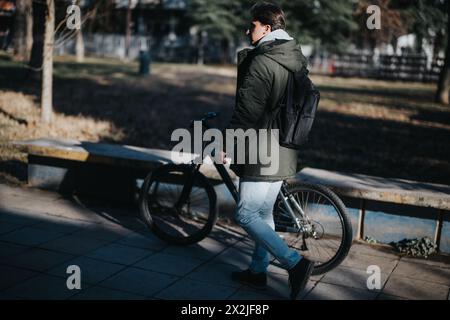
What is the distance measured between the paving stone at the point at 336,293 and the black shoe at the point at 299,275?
0.16m

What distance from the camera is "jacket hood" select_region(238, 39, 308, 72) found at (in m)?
3.80

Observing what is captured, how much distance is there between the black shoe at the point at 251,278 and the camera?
14.0 ft

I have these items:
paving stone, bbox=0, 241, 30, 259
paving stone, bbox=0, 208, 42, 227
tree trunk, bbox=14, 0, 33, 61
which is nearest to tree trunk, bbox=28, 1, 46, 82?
tree trunk, bbox=14, 0, 33, 61

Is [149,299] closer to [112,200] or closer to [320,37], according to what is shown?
[112,200]

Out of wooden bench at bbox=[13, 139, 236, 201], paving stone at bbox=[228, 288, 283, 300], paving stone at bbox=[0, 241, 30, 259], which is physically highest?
wooden bench at bbox=[13, 139, 236, 201]

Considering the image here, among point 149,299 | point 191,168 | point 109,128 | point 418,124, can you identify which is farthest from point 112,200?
point 418,124

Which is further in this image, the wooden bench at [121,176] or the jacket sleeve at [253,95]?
the wooden bench at [121,176]

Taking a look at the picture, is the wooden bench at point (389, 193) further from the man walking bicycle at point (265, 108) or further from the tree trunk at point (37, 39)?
the tree trunk at point (37, 39)

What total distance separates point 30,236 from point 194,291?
1813 millimetres

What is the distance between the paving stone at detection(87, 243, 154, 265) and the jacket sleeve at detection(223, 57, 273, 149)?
1.58 metres

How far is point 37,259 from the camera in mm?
4500

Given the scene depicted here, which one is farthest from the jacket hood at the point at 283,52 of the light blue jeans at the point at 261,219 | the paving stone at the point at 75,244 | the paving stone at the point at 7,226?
the paving stone at the point at 7,226
